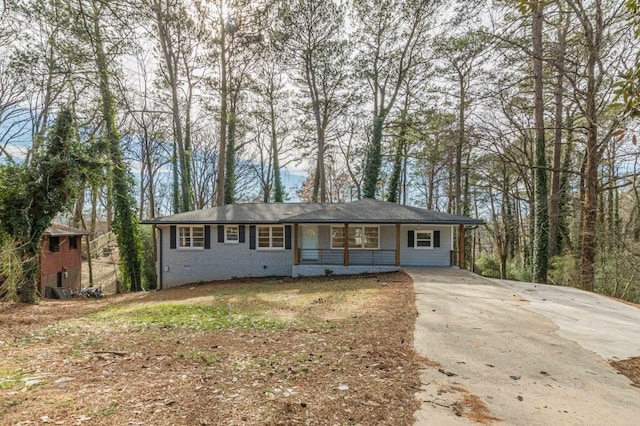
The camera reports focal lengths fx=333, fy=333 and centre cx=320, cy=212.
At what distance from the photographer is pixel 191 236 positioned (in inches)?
623

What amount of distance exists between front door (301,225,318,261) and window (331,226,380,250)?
0.87 metres

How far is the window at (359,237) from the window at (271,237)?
2.47m

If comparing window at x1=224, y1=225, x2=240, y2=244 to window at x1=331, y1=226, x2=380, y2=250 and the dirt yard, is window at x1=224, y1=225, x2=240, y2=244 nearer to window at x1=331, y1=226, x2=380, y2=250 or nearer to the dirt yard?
window at x1=331, y1=226, x2=380, y2=250

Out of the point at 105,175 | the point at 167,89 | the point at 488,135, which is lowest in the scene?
the point at 105,175

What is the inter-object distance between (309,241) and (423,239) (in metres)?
5.30

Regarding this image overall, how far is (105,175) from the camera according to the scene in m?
11.1

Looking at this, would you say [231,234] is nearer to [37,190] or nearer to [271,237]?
[271,237]

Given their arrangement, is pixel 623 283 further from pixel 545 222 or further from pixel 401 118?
pixel 401 118

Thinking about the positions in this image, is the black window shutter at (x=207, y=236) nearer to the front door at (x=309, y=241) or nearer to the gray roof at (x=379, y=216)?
the gray roof at (x=379, y=216)

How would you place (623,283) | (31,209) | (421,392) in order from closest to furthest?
(421,392) < (31,209) < (623,283)

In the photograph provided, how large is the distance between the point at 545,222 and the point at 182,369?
14.8 meters

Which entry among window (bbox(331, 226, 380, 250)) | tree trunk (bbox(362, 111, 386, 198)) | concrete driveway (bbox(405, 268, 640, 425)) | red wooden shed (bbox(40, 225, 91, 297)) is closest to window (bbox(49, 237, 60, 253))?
red wooden shed (bbox(40, 225, 91, 297))

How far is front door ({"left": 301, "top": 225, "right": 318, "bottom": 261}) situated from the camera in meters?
16.0

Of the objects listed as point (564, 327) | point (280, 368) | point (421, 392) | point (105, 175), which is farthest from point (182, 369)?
point (105, 175)
